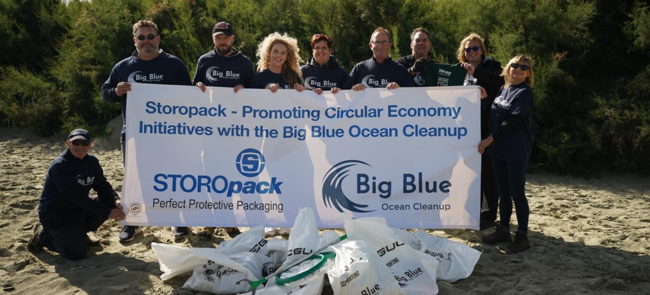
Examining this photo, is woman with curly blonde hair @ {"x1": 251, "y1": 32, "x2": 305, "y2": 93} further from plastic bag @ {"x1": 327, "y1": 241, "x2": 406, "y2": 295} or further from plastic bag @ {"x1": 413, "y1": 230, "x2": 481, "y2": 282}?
plastic bag @ {"x1": 327, "y1": 241, "x2": 406, "y2": 295}

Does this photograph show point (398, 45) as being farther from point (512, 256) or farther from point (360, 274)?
point (360, 274)

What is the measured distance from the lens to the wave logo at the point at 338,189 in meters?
5.04

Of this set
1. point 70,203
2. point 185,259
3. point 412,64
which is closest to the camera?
point 185,259

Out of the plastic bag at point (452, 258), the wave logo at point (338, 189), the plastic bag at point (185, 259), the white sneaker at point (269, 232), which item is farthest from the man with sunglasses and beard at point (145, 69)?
the plastic bag at point (452, 258)

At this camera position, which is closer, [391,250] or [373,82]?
[391,250]

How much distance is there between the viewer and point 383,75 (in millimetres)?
5363

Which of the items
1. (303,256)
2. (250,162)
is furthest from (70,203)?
(303,256)

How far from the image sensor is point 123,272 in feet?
14.5

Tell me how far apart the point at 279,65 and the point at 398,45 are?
4918 mm

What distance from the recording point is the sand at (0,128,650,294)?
4.16 m

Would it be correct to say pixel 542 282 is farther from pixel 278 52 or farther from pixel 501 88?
pixel 278 52

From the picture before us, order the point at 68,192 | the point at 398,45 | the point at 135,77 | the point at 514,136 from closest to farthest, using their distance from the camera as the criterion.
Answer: the point at 68,192 → the point at 514,136 → the point at 135,77 → the point at 398,45

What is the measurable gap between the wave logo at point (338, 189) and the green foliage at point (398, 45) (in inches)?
178

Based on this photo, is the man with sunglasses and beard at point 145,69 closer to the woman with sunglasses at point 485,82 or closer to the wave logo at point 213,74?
the wave logo at point 213,74
